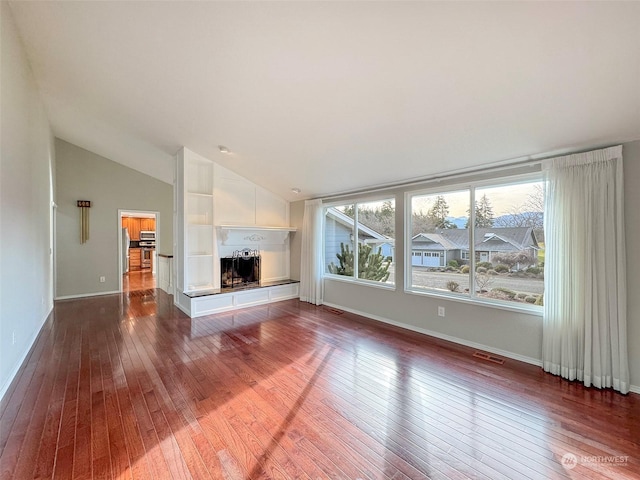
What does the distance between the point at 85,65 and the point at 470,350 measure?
18.6ft

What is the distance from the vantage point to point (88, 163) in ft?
21.4

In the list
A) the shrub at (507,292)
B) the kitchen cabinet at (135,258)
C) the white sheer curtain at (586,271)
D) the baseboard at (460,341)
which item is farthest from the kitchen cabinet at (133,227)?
the white sheer curtain at (586,271)

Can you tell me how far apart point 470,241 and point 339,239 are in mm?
2562

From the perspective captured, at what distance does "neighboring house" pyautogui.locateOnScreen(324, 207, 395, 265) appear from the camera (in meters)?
4.88

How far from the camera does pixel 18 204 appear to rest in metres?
2.92

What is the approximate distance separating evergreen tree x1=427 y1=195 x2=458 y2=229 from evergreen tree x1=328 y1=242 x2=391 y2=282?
1034 millimetres

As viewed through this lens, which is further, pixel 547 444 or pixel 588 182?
pixel 588 182

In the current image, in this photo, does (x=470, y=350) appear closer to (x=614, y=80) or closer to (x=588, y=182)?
(x=588, y=182)

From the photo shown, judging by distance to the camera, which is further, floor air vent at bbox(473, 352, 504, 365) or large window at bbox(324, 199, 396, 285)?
large window at bbox(324, 199, 396, 285)

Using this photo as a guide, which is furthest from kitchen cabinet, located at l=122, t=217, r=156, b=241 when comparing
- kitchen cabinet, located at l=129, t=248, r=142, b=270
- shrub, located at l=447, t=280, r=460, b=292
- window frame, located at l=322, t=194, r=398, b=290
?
shrub, located at l=447, t=280, r=460, b=292

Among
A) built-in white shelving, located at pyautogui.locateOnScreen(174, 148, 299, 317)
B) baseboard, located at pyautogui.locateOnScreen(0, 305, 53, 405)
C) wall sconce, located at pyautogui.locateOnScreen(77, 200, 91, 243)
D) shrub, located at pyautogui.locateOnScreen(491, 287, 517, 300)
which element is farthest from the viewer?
wall sconce, located at pyautogui.locateOnScreen(77, 200, 91, 243)

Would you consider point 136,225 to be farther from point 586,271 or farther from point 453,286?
point 586,271

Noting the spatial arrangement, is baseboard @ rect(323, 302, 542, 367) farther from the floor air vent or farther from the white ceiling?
the white ceiling

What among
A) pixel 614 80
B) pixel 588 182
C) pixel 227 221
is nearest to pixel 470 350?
pixel 588 182
